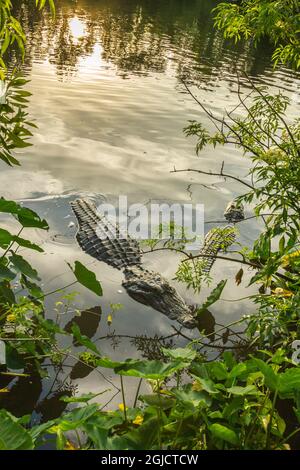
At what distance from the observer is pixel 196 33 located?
2192cm

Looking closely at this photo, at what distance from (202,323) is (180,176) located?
418cm

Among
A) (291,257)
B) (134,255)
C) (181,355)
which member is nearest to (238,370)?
(181,355)

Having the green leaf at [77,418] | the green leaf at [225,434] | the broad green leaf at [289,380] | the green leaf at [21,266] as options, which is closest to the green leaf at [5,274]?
the green leaf at [21,266]

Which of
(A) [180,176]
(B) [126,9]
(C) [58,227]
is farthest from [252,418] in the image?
(B) [126,9]

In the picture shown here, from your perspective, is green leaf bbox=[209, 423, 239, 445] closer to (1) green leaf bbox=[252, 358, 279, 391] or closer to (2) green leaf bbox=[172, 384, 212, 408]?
(2) green leaf bbox=[172, 384, 212, 408]

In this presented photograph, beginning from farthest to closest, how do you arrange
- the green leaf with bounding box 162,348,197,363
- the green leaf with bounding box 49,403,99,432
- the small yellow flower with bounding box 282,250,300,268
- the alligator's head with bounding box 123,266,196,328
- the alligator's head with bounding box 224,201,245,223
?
the alligator's head with bounding box 224,201,245,223, the alligator's head with bounding box 123,266,196,328, the small yellow flower with bounding box 282,250,300,268, the green leaf with bounding box 162,348,197,363, the green leaf with bounding box 49,403,99,432

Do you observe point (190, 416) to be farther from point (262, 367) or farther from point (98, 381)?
point (98, 381)

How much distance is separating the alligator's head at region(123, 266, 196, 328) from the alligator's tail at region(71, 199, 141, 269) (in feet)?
1.28

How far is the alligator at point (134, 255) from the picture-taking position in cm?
477

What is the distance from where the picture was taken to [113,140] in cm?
973

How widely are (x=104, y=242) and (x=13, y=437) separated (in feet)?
13.7

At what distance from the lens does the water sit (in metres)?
4.76

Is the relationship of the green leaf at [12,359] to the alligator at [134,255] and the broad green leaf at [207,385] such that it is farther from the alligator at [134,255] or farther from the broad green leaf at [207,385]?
the alligator at [134,255]

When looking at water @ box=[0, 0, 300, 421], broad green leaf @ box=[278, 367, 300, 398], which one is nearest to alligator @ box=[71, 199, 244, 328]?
water @ box=[0, 0, 300, 421]
